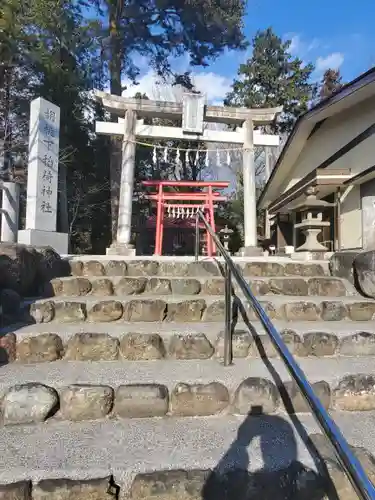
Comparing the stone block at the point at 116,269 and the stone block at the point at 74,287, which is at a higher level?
the stone block at the point at 116,269

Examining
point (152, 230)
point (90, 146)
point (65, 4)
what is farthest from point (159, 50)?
point (152, 230)

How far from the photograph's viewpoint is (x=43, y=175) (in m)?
4.98

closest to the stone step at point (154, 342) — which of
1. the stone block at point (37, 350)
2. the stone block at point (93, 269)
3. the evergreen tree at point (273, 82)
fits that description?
the stone block at point (37, 350)

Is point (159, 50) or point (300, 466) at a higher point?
A: point (159, 50)

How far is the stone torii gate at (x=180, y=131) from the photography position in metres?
7.51

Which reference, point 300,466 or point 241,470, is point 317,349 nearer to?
point 300,466

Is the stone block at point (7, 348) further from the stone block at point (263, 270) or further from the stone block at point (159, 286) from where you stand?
the stone block at point (263, 270)

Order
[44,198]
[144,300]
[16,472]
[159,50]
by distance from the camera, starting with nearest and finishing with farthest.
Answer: [16,472] < [144,300] < [44,198] < [159,50]

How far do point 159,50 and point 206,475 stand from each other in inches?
531

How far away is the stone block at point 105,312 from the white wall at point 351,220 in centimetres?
586

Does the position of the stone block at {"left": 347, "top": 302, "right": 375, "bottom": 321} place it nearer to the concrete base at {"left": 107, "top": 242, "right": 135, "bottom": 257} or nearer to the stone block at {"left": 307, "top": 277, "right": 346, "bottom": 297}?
the stone block at {"left": 307, "top": 277, "right": 346, "bottom": 297}

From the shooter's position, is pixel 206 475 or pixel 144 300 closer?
pixel 206 475

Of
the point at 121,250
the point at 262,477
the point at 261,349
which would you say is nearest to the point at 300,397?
the point at 261,349

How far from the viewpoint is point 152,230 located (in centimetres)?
1403
